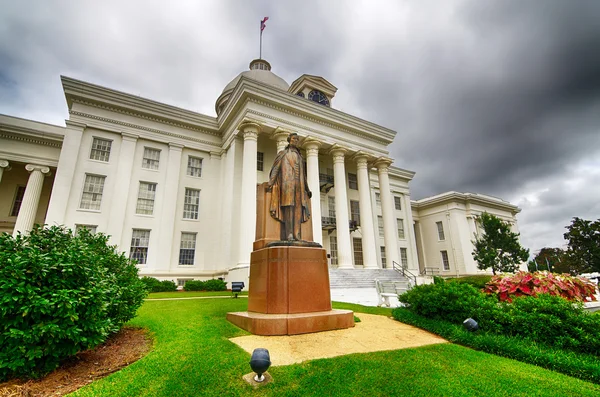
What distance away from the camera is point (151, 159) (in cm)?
2333

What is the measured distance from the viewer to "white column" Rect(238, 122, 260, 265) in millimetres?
19594

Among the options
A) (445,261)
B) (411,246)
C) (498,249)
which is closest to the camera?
(498,249)

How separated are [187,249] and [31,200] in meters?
11.6

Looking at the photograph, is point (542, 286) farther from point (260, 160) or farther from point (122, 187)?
point (122, 187)

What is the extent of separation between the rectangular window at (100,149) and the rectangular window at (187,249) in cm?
817

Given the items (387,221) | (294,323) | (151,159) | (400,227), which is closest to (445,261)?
(400,227)

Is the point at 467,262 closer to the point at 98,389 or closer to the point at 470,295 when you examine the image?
the point at 470,295

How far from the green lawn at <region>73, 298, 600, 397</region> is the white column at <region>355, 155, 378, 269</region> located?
1955 centimetres

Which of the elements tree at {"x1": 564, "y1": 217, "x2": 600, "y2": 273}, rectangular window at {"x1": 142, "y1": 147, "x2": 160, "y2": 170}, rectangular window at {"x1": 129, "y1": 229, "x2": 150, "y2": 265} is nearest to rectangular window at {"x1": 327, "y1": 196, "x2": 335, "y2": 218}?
rectangular window at {"x1": 142, "y1": 147, "x2": 160, "y2": 170}

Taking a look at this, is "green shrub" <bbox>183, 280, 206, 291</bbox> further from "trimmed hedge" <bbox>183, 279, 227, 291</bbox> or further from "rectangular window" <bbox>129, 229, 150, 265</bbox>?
"rectangular window" <bbox>129, 229, 150, 265</bbox>

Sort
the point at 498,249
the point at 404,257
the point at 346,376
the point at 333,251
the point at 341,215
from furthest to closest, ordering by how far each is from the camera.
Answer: the point at 498,249, the point at 404,257, the point at 333,251, the point at 341,215, the point at 346,376

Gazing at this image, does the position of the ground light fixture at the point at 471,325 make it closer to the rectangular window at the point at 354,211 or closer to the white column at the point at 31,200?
the rectangular window at the point at 354,211

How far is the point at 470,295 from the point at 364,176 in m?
20.7

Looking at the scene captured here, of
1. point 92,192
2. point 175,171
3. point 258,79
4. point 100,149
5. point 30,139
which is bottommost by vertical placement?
point 92,192
